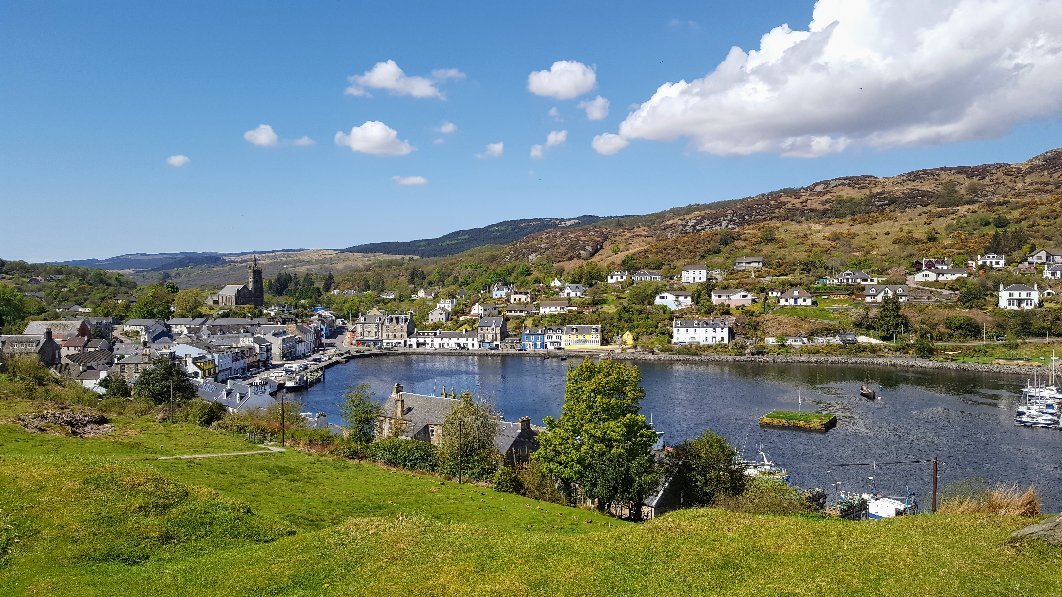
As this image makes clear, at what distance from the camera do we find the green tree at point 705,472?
21656mm

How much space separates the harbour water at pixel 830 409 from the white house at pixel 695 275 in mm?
38147

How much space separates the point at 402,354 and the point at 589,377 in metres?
69.0

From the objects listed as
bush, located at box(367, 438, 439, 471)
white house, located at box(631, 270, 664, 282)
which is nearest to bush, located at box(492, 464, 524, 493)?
bush, located at box(367, 438, 439, 471)

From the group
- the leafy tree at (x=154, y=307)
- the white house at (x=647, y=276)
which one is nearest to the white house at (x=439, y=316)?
the white house at (x=647, y=276)

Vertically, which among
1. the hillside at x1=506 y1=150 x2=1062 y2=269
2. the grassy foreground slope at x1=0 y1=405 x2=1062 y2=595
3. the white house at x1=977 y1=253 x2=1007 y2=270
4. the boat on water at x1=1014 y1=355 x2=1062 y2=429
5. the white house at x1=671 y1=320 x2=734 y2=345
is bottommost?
the boat on water at x1=1014 y1=355 x2=1062 y2=429

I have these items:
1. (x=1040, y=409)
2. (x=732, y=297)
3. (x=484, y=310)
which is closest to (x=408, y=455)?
(x=1040, y=409)

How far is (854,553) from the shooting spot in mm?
11492

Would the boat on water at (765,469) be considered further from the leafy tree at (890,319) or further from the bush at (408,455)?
the leafy tree at (890,319)

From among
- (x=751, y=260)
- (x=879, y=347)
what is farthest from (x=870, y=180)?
(x=879, y=347)

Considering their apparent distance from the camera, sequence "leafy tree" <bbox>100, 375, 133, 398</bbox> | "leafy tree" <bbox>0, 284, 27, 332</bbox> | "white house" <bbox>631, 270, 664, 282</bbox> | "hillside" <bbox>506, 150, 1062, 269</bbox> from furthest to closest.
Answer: "hillside" <bbox>506, 150, 1062, 269</bbox>
"white house" <bbox>631, 270, 664, 282</bbox>
"leafy tree" <bbox>0, 284, 27, 332</bbox>
"leafy tree" <bbox>100, 375, 133, 398</bbox>

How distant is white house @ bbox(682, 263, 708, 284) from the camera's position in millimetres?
105250

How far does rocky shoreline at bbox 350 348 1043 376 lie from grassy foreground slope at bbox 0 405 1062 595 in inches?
2094

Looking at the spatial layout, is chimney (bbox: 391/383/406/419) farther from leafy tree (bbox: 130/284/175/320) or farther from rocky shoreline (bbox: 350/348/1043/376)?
leafy tree (bbox: 130/284/175/320)

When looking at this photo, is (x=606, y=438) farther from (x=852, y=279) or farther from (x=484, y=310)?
(x=852, y=279)
